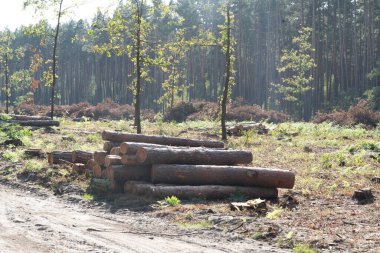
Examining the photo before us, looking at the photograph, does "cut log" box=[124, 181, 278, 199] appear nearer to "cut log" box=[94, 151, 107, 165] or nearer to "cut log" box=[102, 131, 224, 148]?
"cut log" box=[94, 151, 107, 165]

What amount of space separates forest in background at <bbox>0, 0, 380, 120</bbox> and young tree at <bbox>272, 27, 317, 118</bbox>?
0.32 m

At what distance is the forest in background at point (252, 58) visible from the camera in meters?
47.7

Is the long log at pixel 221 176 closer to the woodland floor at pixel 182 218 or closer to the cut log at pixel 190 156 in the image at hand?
the cut log at pixel 190 156

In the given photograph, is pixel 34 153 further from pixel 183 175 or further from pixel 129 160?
pixel 183 175

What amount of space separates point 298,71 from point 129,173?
41304mm

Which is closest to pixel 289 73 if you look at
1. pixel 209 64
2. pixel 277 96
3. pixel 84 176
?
pixel 277 96

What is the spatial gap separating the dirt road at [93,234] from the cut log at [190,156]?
167 centimetres

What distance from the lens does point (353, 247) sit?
6992mm

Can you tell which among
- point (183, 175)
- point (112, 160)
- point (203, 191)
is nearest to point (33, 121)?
point (112, 160)

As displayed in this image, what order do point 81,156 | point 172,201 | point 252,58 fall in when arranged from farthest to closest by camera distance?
point 252,58 → point 81,156 → point 172,201

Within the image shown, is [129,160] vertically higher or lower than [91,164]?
higher

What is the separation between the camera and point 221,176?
36.1ft

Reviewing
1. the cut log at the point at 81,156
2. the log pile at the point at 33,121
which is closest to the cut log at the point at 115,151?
the cut log at the point at 81,156

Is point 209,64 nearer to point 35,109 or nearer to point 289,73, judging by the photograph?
point 289,73
